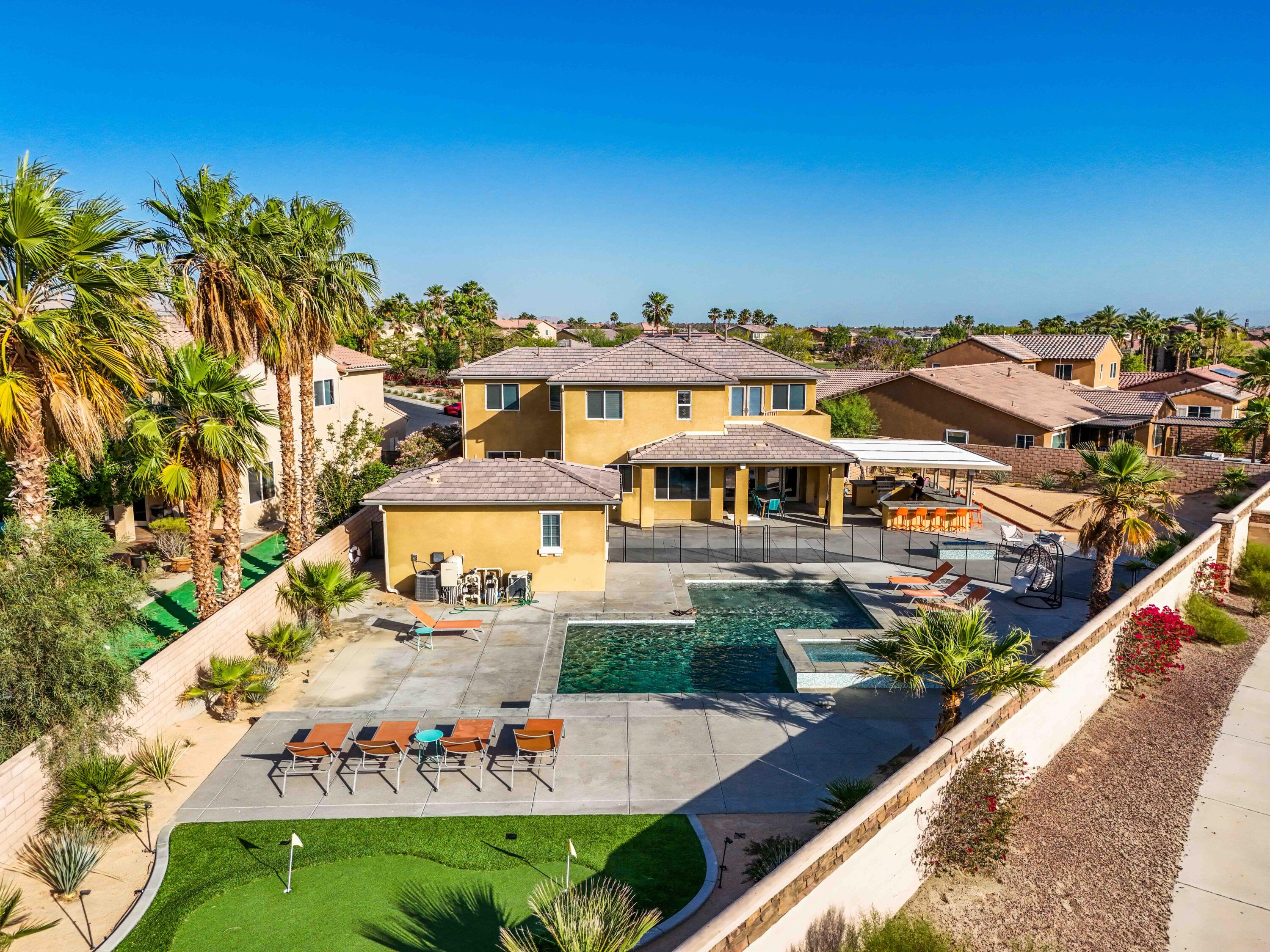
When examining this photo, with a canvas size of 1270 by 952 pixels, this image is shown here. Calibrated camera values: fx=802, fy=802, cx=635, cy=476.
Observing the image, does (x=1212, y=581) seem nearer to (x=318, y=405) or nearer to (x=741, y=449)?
(x=741, y=449)

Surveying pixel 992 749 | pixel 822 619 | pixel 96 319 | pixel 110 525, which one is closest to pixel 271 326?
pixel 96 319

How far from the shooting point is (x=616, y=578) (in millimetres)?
23922

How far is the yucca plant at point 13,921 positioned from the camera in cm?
902

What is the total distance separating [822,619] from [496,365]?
1926 cm

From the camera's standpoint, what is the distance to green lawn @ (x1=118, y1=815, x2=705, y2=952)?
9.27 meters

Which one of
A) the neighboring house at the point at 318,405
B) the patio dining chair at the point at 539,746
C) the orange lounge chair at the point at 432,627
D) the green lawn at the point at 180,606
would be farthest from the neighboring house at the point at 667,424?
the patio dining chair at the point at 539,746

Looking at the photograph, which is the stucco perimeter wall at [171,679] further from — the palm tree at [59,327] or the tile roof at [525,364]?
the tile roof at [525,364]

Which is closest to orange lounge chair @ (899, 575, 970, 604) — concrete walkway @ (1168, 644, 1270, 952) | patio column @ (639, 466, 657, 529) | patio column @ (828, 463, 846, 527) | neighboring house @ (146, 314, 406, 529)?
concrete walkway @ (1168, 644, 1270, 952)

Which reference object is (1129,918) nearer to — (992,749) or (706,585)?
(992,749)

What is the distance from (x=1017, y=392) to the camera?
4803 centimetres

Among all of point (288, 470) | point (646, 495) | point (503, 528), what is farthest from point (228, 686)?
point (646, 495)

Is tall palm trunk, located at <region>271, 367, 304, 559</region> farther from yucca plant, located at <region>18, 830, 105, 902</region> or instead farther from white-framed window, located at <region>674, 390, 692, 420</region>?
white-framed window, located at <region>674, 390, 692, 420</region>

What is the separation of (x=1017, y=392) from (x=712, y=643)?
120 ft

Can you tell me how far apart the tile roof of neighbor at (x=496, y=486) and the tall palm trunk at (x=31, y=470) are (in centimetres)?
854
